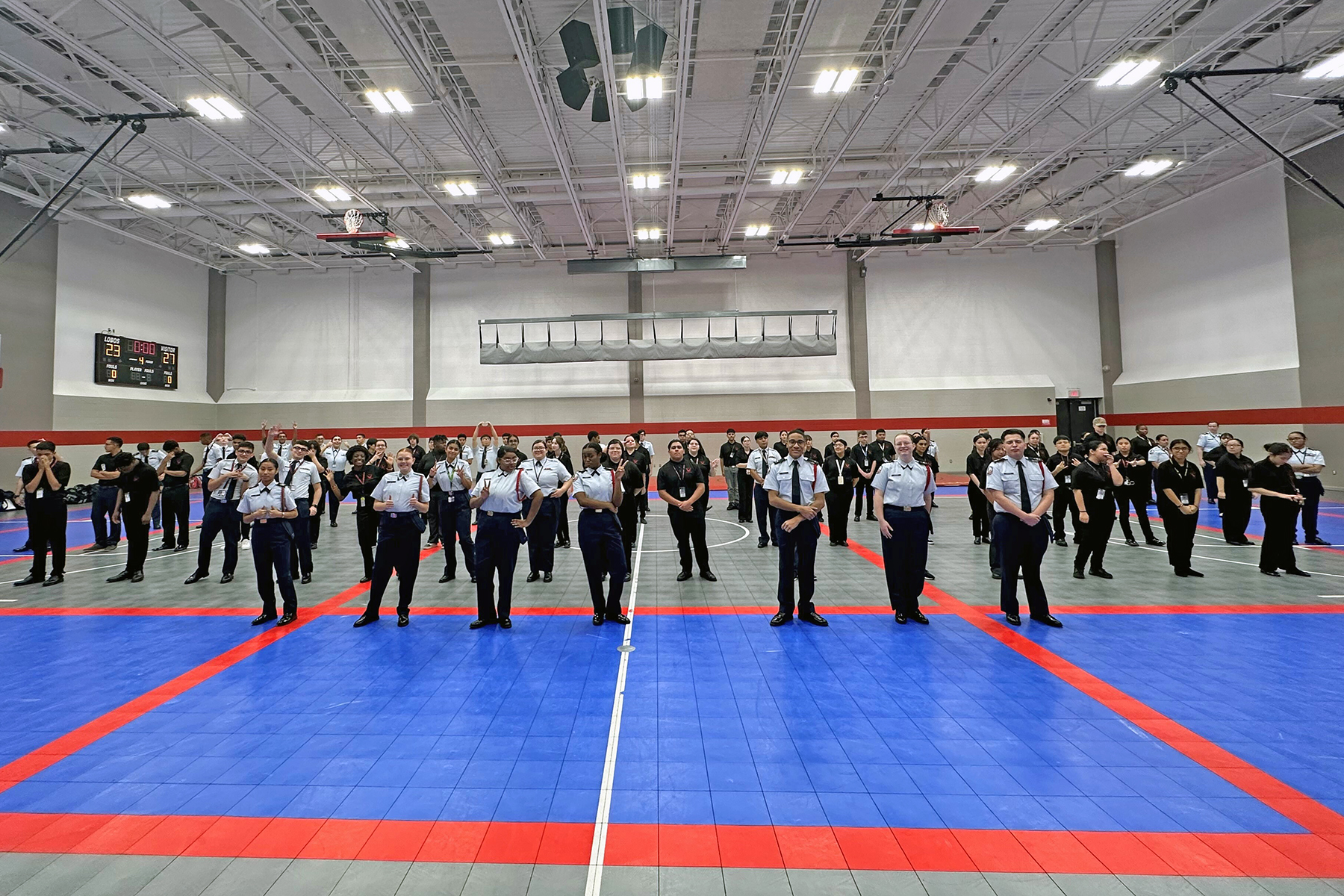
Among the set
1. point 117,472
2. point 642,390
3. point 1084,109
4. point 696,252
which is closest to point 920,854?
point 117,472

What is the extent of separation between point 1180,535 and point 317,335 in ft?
89.1

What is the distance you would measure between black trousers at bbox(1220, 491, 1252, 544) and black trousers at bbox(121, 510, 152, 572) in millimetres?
17167

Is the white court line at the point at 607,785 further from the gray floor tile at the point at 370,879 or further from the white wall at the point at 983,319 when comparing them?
the white wall at the point at 983,319

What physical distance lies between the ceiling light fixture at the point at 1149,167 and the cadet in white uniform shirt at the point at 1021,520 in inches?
602

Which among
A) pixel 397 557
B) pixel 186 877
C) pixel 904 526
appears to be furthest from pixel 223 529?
pixel 904 526

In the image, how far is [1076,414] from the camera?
22.2 meters

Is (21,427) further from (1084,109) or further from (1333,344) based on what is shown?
(1333,344)

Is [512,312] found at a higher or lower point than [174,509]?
higher

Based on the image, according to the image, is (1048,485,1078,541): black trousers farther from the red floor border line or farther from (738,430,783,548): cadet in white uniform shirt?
the red floor border line

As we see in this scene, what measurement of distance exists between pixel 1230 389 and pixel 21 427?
36858 mm

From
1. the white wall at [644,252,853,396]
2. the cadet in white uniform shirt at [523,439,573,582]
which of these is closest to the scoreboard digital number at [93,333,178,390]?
the white wall at [644,252,853,396]

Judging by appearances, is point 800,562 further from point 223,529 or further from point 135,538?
point 135,538

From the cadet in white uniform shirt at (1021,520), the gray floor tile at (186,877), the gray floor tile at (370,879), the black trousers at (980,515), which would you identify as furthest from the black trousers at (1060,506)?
the gray floor tile at (186,877)

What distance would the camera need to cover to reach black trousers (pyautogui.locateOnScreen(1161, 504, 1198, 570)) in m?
7.64
